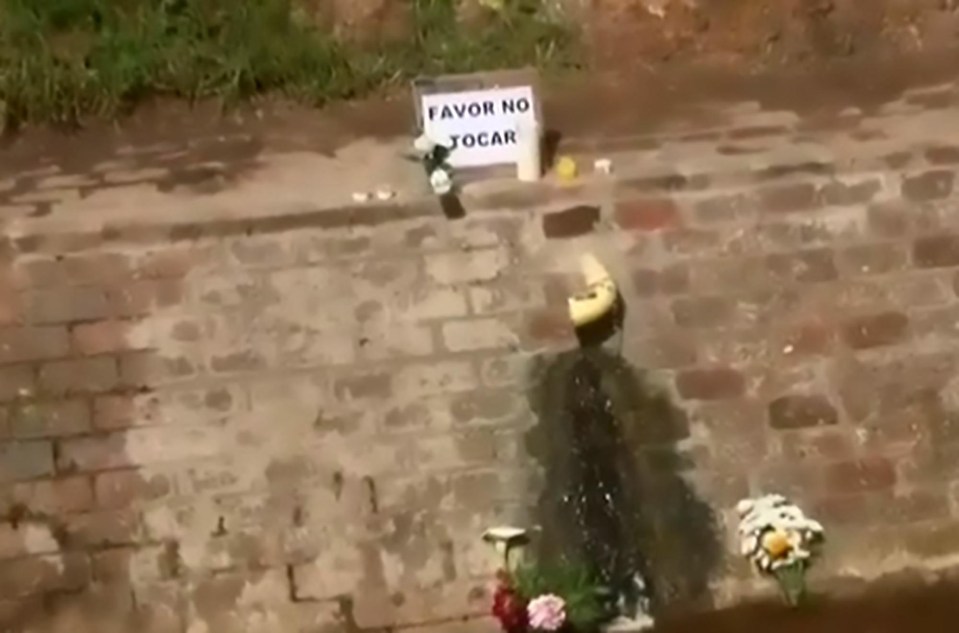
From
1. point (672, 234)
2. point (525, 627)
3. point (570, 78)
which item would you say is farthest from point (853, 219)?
point (525, 627)

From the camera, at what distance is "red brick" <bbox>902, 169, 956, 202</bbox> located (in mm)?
2135

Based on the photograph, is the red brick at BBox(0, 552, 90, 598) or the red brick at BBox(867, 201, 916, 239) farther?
the red brick at BBox(867, 201, 916, 239)

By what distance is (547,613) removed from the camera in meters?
1.89

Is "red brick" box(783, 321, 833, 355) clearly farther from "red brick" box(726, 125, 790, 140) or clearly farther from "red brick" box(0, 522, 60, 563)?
"red brick" box(0, 522, 60, 563)

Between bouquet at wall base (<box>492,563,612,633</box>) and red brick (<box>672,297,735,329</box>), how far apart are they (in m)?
0.41

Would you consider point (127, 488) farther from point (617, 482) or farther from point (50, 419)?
point (617, 482)

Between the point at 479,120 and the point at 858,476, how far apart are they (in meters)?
0.78

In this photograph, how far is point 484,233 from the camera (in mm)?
2078

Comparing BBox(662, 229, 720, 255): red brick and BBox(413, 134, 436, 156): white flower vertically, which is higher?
BBox(413, 134, 436, 156): white flower

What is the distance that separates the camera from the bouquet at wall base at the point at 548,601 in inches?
74.7

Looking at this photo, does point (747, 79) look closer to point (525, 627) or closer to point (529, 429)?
A: point (529, 429)

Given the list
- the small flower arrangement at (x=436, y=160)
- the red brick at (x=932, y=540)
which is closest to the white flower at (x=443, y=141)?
the small flower arrangement at (x=436, y=160)

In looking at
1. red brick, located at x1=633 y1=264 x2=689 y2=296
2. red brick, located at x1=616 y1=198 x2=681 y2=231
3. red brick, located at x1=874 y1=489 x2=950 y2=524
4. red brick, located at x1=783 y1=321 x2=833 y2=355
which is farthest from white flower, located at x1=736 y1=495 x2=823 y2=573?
red brick, located at x1=616 y1=198 x2=681 y2=231

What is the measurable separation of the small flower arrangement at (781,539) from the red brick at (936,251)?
1.44ft
